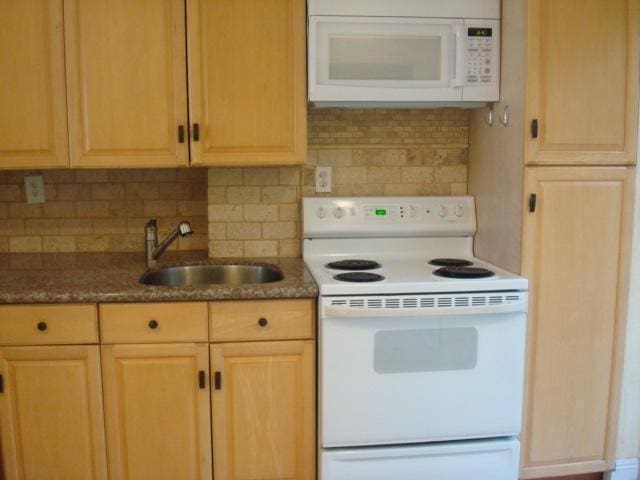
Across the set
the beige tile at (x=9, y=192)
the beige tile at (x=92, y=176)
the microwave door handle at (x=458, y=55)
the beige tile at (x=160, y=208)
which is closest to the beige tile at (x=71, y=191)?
the beige tile at (x=92, y=176)

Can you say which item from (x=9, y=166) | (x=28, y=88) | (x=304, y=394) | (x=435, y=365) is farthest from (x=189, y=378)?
(x=28, y=88)

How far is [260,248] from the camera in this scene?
2285mm

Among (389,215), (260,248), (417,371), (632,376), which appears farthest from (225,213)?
(632,376)

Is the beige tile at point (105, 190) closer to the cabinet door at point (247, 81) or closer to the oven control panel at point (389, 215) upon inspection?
the cabinet door at point (247, 81)

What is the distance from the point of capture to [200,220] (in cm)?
241

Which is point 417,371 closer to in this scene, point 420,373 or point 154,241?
point 420,373

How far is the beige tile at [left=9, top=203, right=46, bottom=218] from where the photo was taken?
2.33 m

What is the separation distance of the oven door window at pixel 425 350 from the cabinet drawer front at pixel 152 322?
0.61 metres

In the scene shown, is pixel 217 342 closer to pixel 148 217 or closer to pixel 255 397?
pixel 255 397

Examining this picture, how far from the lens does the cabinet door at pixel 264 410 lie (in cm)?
178

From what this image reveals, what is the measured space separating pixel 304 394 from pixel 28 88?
1481mm

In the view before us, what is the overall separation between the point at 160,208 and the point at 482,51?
1505 millimetres

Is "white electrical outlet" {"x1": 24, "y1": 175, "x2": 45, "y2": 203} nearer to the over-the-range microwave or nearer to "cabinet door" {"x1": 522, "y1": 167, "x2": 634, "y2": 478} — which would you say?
the over-the-range microwave

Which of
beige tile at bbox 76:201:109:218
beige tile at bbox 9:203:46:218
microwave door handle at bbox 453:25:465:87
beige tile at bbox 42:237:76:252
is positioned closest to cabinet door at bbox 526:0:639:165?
microwave door handle at bbox 453:25:465:87
